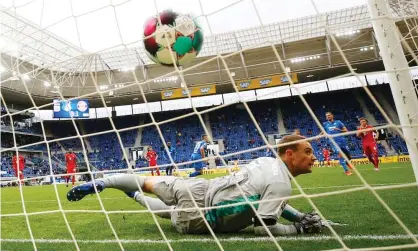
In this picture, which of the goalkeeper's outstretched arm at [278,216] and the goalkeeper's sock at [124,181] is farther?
the goalkeeper's sock at [124,181]

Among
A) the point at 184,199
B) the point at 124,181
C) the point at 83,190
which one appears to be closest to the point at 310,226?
the point at 184,199

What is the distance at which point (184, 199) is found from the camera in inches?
93.2

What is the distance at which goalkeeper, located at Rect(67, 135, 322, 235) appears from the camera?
2162mm

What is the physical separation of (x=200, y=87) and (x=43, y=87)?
10102 millimetres

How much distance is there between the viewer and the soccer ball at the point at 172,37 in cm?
244

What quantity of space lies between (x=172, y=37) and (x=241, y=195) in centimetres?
129

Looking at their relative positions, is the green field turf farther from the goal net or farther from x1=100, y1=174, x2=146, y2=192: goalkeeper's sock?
x1=100, y1=174, x2=146, y2=192: goalkeeper's sock

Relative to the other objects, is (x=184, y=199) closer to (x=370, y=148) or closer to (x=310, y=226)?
(x=310, y=226)

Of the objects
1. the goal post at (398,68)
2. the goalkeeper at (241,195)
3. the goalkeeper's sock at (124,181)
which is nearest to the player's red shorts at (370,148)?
the goal post at (398,68)

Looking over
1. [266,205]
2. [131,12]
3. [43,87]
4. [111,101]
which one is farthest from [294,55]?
[266,205]

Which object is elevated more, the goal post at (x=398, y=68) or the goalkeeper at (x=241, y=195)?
the goal post at (x=398, y=68)

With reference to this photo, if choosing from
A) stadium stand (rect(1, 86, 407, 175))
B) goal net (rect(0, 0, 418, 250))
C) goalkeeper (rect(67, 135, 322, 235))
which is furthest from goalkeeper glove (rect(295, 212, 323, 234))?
stadium stand (rect(1, 86, 407, 175))

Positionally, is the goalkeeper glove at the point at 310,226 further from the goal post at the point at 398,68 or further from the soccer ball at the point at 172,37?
the soccer ball at the point at 172,37

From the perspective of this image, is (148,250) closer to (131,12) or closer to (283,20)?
(131,12)
